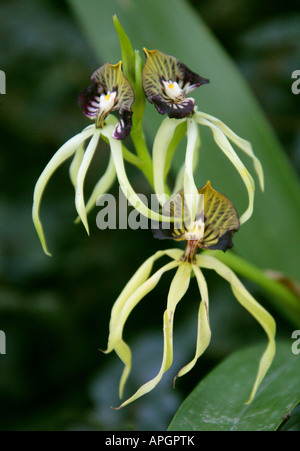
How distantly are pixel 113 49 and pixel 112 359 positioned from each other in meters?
0.50

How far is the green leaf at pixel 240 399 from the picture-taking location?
0.52 meters

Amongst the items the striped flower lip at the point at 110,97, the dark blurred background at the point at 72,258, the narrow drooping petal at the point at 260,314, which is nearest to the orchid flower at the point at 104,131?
the striped flower lip at the point at 110,97

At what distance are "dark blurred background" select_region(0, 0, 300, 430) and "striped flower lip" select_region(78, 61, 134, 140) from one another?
0.38 meters

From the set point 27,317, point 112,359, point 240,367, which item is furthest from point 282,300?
point 27,317

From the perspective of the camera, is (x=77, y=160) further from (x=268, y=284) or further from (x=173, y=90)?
(x=268, y=284)

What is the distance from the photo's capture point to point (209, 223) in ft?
1.73

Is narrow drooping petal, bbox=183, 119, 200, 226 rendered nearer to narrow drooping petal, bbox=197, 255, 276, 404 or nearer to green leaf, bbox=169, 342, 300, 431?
narrow drooping petal, bbox=197, 255, 276, 404

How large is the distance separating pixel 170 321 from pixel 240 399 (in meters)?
0.17

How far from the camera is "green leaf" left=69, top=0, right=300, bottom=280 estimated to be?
29.3 inches

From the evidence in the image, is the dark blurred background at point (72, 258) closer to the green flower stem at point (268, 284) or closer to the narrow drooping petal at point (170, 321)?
the green flower stem at point (268, 284)

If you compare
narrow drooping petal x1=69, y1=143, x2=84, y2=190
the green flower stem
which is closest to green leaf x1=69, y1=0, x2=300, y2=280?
the green flower stem

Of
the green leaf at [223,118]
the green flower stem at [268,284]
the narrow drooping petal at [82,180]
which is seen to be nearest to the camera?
the narrow drooping petal at [82,180]

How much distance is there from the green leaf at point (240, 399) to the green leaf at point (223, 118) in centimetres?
17

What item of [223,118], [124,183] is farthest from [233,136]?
[223,118]
